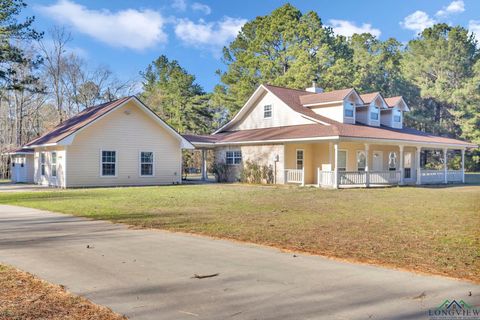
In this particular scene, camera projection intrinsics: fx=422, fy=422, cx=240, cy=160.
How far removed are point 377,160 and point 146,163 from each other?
1597 cm

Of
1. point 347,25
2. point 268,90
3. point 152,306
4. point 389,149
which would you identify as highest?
point 347,25

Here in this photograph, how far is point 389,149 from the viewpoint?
3055 cm

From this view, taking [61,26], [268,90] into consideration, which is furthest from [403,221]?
[61,26]

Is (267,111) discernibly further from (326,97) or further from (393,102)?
(393,102)

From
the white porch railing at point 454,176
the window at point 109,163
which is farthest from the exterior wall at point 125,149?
the white porch railing at point 454,176

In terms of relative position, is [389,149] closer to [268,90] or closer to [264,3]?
[268,90]

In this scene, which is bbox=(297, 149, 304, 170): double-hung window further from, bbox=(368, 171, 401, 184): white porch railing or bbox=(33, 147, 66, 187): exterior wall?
bbox=(33, 147, 66, 187): exterior wall

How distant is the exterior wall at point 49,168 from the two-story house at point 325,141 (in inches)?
354

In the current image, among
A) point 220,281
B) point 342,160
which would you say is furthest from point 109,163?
point 220,281

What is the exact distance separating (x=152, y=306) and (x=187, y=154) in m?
43.0

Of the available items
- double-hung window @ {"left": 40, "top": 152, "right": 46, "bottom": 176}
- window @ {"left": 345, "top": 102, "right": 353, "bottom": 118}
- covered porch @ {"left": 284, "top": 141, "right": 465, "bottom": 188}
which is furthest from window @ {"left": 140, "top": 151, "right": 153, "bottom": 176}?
window @ {"left": 345, "top": 102, "right": 353, "bottom": 118}

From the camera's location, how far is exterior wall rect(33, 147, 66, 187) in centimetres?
2438

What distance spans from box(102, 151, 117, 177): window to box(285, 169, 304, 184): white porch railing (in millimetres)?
10602

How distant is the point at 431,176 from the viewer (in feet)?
100
